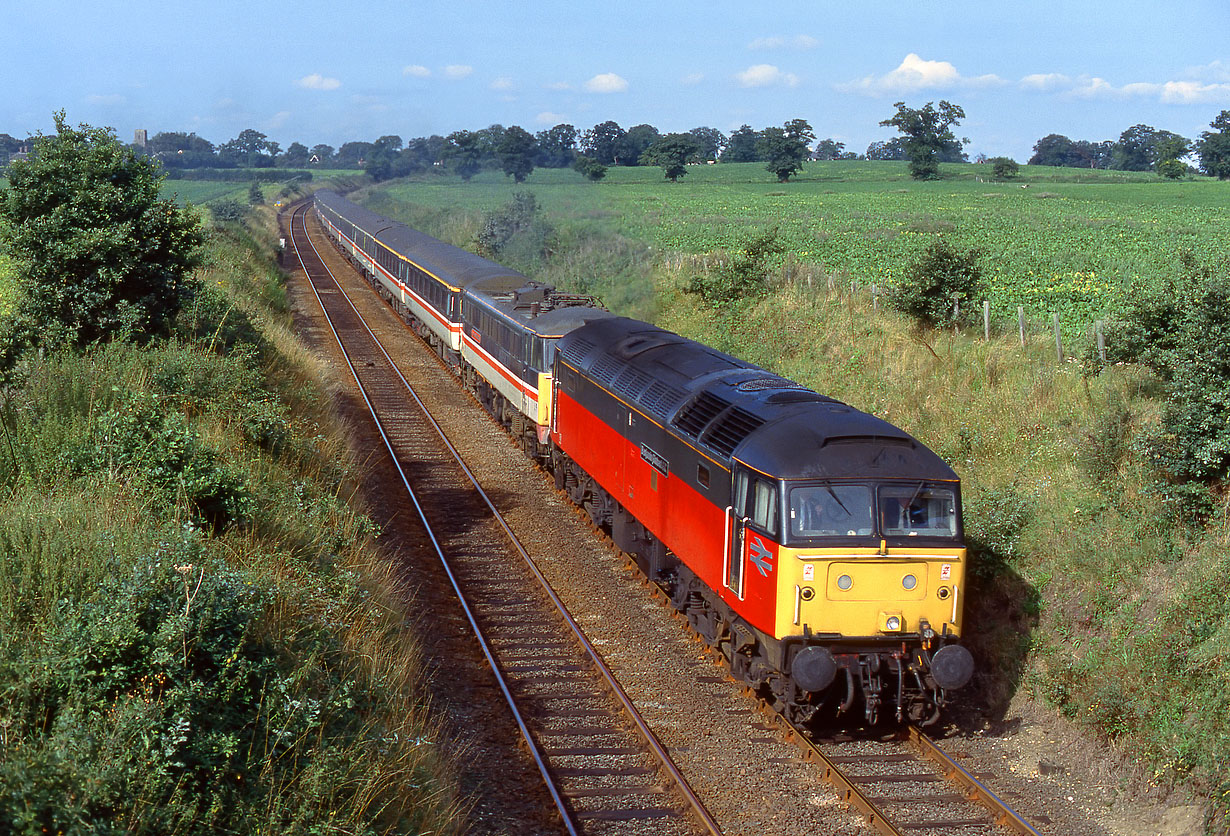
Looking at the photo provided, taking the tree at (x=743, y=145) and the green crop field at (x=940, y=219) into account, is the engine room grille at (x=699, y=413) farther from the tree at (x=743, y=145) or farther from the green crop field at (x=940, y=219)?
the tree at (x=743, y=145)

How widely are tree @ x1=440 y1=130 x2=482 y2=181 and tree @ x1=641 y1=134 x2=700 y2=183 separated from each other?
16677 mm

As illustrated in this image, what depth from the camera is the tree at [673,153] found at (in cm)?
8988

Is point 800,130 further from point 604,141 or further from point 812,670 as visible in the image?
point 812,670

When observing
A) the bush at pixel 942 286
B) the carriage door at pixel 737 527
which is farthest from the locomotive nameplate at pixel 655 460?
the bush at pixel 942 286

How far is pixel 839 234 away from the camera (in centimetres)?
4138

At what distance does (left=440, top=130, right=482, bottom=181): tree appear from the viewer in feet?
259

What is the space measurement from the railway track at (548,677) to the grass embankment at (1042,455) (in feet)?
14.1

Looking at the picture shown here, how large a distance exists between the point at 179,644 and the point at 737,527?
5.65 m

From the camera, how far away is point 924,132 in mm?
89938

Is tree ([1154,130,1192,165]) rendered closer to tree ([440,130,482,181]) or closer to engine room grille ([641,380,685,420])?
tree ([440,130,482,181])

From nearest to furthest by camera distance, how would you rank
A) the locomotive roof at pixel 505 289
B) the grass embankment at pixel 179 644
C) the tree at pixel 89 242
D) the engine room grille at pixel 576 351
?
1. the grass embankment at pixel 179 644
2. the tree at pixel 89 242
3. the engine room grille at pixel 576 351
4. the locomotive roof at pixel 505 289

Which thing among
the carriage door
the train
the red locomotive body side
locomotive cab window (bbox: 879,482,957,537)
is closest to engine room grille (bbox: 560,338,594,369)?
the red locomotive body side

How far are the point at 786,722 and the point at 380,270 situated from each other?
37.0 metres

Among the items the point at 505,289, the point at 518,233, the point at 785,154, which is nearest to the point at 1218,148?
the point at 785,154
